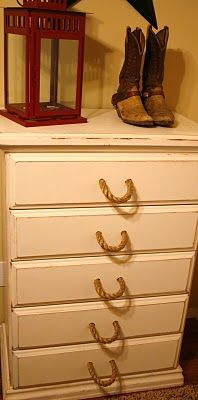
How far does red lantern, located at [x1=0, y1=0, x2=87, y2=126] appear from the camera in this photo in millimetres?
1036

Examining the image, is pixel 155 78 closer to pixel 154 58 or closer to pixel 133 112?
pixel 154 58

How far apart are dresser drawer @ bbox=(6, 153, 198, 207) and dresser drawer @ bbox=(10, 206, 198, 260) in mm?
35

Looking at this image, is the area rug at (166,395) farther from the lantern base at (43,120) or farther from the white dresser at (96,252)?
the lantern base at (43,120)

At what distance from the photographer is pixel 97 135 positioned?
106 cm

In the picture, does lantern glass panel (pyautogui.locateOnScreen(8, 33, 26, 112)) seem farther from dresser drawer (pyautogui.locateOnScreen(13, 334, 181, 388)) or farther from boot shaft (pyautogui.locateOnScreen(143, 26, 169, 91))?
dresser drawer (pyautogui.locateOnScreen(13, 334, 181, 388))

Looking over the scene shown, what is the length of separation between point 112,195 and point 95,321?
43 cm

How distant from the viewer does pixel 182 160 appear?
114cm

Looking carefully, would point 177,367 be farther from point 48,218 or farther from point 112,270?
point 48,218

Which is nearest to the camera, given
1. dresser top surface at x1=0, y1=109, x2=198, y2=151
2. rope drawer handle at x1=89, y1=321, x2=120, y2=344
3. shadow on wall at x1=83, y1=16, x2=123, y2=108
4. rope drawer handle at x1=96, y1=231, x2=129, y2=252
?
dresser top surface at x1=0, y1=109, x2=198, y2=151

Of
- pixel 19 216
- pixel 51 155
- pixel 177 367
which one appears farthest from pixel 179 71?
pixel 177 367

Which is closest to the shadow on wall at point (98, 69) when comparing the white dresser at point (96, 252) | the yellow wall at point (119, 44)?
the yellow wall at point (119, 44)

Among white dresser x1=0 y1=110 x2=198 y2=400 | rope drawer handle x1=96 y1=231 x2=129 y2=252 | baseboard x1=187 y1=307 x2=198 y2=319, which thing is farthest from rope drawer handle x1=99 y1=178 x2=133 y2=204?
baseboard x1=187 y1=307 x2=198 y2=319

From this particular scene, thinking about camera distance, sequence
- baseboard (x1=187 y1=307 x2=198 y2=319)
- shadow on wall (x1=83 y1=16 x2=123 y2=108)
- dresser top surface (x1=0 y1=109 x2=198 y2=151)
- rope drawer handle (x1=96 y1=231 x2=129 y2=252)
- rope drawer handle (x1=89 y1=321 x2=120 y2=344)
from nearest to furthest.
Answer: dresser top surface (x1=0 y1=109 x2=198 y2=151), rope drawer handle (x1=96 y1=231 x2=129 y2=252), rope drawer handle (x1=89 y1=321 x2=120 y2=344), shadow on wall (x1=83 y1=16 x2=123 y2=108), baseboard (x1=187 y1=307 x2=198 y2=319)

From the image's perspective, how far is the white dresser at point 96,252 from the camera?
3.49 feet
